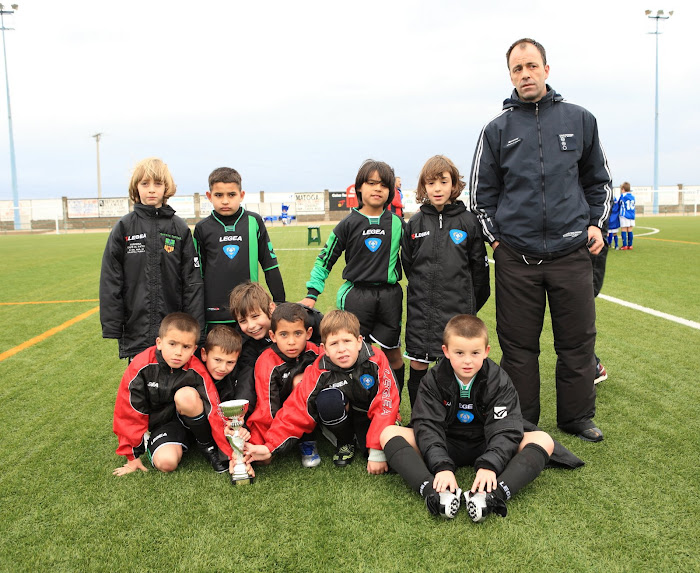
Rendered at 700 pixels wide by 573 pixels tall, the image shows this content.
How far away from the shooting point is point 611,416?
3.47 meters

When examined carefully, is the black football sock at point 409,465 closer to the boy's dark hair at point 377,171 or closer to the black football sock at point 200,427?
the black football sock at point 200,427

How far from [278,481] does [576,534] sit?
1417 mm

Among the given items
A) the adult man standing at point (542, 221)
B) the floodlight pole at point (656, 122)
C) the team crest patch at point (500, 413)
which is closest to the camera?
the team crest patch at point (500, 413)

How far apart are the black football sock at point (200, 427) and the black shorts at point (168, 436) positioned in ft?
0.25

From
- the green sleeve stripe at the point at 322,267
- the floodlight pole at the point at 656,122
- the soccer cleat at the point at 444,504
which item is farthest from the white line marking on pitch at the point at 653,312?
the floodlight pole at the point at 656,122

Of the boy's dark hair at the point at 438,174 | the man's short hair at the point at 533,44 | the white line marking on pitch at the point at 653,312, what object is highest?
the man's short hair at the point at 533,44

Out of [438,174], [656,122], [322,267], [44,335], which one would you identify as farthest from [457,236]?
[656,122]

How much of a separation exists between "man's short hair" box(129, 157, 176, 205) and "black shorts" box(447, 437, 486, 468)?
91.9 inches

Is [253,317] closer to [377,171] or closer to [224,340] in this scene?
[224,340]

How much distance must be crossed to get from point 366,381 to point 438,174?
4.38 ft

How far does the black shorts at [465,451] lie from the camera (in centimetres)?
281

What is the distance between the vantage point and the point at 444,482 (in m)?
2.44

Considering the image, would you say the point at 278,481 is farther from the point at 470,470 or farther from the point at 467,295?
the point at 467,295

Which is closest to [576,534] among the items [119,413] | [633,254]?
[119,413]
